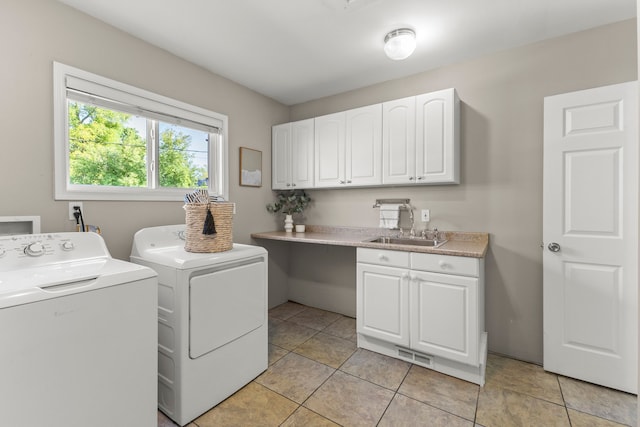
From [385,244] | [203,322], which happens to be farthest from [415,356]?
[203,322]

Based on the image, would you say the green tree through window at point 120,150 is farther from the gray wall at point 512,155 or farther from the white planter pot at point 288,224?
the gray wall at point 512,155

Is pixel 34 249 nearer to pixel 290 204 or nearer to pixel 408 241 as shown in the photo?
pixel 290 204

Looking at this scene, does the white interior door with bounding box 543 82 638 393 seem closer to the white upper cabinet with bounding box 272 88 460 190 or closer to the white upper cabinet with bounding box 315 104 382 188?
the white upper cabinet with bounding box 272 88 460 190

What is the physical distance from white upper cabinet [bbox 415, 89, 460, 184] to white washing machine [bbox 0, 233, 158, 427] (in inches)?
81.6

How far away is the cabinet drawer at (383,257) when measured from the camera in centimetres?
212

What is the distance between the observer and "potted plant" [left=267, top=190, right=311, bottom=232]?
327 centimetres

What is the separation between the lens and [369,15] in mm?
1848

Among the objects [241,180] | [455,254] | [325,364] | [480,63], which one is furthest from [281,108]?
[325,364]

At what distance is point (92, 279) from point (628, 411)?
2.91 meters

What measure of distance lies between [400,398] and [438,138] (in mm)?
1880

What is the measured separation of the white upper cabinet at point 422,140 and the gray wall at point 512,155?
0.22 metres

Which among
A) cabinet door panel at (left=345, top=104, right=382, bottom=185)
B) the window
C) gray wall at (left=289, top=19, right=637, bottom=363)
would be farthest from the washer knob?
gray wall at (left=289, top=19, right=637, bottom=363)

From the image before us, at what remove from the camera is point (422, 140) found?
2342mm

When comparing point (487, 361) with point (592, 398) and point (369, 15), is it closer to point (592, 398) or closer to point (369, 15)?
point (592, 398)
